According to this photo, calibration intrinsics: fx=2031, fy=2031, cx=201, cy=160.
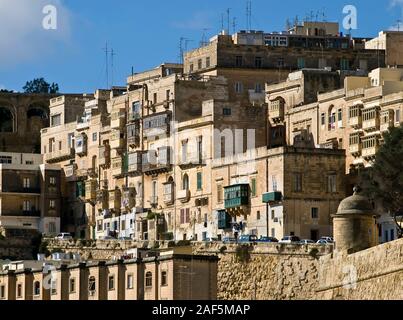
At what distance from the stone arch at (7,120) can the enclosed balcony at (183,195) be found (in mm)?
33527

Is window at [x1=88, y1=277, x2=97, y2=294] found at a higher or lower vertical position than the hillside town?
lower

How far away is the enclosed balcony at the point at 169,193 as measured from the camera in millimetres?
108688

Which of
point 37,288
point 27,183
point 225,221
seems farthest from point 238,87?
point 37,288

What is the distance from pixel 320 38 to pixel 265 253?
106 ft

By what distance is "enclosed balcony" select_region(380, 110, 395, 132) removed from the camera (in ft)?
314

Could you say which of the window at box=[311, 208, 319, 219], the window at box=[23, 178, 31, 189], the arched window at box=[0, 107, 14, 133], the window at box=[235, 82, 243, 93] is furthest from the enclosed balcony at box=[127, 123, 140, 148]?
the arched window at box=[0, 107, 14, 133]

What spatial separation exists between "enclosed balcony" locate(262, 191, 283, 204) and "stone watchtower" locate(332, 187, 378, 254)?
32.2 m

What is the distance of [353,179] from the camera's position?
9656cm

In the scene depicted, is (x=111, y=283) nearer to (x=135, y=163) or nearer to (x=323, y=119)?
(x=323, y=119)

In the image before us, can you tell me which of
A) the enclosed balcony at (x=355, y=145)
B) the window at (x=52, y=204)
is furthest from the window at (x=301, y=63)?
the enclosed balcony at (x=355, y=145)

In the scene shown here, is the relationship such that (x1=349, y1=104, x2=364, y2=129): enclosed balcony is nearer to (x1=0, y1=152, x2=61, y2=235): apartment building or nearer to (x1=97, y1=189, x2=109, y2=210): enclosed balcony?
(x1=97, y1=189, x2=109, y2=210): enclosed balcony

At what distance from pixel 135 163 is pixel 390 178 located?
25.8m
